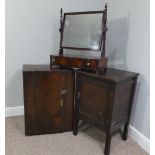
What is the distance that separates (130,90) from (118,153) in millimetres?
612

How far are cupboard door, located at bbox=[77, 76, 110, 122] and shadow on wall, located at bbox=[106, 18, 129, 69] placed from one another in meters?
0.57

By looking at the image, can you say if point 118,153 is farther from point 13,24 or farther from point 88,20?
point 13,24

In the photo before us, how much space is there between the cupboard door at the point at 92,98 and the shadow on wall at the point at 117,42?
0.57 meters

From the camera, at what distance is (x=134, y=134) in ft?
7.01

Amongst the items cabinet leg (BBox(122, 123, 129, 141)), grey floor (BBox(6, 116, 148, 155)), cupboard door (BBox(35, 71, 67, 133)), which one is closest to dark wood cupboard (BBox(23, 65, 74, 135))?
cupboard door (BBox(35, 71, 67, 133))

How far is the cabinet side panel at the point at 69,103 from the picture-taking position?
6.84ft

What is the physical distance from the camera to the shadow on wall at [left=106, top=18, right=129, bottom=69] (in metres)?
2.26

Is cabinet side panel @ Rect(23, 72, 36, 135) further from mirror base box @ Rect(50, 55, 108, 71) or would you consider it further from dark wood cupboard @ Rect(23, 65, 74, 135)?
mirror base box @ Rect(50, 55, 108, 71)

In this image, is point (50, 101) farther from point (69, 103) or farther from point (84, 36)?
point (84, 36)

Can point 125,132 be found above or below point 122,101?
below

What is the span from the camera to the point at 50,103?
82.4 inches

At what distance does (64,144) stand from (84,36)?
1100mm

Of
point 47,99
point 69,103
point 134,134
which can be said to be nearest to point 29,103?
point 47,99

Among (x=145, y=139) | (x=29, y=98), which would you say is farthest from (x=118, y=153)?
(x=29, y=98)
